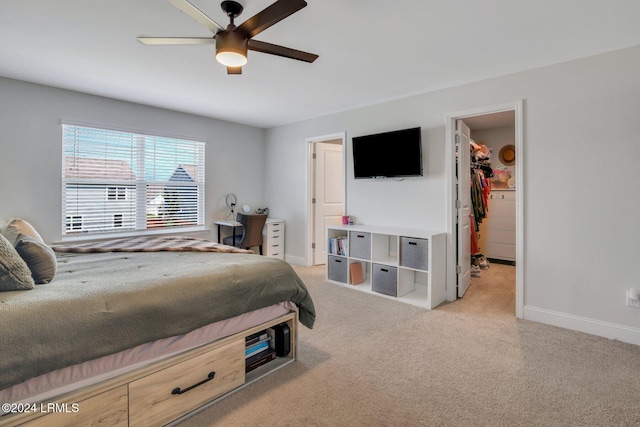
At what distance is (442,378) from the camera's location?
1.97m

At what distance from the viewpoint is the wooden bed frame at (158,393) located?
119cm

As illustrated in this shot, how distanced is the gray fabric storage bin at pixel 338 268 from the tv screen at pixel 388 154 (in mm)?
1131

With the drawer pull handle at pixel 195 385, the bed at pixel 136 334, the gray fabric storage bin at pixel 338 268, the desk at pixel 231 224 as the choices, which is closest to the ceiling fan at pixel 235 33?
the bed at pixel 136 334

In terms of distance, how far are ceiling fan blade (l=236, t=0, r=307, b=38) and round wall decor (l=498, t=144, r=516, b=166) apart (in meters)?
5.15

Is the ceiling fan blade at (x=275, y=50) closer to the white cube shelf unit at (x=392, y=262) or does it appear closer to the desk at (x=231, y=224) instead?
the white cube shelf unit at (x=392, y=262)

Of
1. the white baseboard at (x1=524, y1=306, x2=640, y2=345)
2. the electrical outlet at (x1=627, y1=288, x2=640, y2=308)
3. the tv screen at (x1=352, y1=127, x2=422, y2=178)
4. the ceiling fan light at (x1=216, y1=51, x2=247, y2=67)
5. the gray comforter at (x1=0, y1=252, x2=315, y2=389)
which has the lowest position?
the white baseboard at (x1=524, y1=306, x2=640, y2=345)

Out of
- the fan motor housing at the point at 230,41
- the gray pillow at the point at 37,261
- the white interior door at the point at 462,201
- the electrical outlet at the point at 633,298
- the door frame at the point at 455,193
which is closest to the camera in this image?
the gray pillow at the point at 37,261

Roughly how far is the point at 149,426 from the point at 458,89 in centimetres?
374

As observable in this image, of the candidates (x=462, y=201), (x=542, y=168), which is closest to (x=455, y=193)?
(x=462, y=201)

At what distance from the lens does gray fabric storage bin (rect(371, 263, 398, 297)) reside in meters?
3.45

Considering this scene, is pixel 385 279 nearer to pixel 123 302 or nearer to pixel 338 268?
pixel 338 268

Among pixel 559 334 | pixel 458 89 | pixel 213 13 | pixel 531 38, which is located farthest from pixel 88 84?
pixel 559 334

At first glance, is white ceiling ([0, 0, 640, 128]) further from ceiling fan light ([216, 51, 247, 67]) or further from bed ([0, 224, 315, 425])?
bed ([0, 224, 315, 425])

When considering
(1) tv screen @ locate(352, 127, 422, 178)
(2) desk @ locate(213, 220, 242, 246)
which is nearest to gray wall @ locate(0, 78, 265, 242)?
(2) desk @ locate(213, 220, 242, 246)
